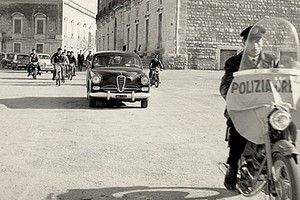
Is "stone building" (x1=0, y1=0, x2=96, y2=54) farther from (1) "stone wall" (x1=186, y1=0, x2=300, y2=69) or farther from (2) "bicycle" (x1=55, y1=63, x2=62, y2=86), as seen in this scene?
(2) "bicycle" (x1=55, y1=63, x2=62, y2=86)

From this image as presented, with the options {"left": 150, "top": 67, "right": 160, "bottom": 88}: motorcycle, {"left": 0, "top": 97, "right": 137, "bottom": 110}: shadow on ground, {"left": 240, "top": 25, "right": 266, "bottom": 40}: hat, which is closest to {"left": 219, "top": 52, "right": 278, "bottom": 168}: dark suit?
{"left": 240, "top": 25, "right": 266, "bottom": 40}: hat

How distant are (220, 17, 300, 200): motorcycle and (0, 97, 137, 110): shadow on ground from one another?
9.50m

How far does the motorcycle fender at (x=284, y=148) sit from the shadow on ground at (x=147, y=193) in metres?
1.30

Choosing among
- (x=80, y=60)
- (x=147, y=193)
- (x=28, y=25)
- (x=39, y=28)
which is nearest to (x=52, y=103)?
(x=147, y=193)

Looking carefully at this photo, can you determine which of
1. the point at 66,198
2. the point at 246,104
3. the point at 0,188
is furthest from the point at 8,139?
the point at 246,104

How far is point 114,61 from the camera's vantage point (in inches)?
601

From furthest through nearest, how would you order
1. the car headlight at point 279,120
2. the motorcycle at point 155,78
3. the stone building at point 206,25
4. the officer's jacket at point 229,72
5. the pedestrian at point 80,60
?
the pedestrian at point 80,60
the stone building at point 206,25
the motorcycle at point 155,78
the officer's jacket at point 229,72
the car headlight at point 279,120

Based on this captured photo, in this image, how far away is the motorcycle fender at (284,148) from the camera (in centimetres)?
415

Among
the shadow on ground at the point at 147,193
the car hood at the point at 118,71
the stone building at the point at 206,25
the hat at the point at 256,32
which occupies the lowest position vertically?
the shadow on ground at the point at 147,193

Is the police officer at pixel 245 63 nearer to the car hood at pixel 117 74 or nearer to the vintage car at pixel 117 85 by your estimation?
the vintage car at pixel 117 85

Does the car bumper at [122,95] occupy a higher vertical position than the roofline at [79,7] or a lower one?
lower

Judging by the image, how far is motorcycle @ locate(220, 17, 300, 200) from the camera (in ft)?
13.8

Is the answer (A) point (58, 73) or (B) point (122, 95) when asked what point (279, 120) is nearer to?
(B) point (122, 95)


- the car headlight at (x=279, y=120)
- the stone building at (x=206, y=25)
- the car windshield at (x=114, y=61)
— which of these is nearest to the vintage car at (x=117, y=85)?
the car windshield at (x=114, y=61)
